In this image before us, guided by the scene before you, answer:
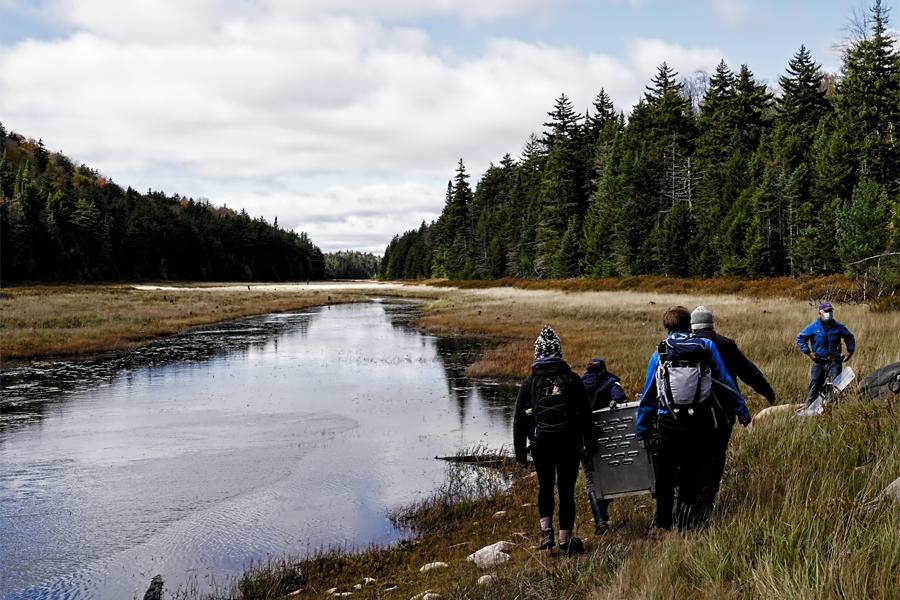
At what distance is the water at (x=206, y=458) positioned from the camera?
7.47 metres

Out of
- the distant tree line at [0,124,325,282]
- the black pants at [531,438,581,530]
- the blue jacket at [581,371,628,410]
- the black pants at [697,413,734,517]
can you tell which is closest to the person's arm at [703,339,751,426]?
the black pants at [697,413,734,517]

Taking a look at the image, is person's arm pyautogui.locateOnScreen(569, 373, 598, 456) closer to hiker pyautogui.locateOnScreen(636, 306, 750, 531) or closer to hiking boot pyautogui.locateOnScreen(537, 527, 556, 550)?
hiker pyautogui.locateOnScreen(636, 306, 750, 531)

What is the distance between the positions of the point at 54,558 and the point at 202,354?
1950 centimetres

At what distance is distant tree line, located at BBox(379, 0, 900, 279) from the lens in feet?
137

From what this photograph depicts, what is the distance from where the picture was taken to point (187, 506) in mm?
9016

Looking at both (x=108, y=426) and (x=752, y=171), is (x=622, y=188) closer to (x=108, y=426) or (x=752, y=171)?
(x=752, y=171)

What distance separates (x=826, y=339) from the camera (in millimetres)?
9477

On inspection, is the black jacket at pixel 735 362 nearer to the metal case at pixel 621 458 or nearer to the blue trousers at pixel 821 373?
the metal case at pixel 621 458

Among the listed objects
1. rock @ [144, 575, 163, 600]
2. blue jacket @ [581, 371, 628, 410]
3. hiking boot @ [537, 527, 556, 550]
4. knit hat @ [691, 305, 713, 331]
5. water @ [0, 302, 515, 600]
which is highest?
knit hat @ [691, 305, 713, 331]

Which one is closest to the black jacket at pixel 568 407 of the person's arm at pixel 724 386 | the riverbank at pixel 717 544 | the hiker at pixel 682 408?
the hiker at pixel 682 408

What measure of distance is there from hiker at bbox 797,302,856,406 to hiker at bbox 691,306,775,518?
4.90 metres

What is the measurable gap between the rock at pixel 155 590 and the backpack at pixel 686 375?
5349 mm

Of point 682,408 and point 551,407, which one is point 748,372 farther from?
point 551,407

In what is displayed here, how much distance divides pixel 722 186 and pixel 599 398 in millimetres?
54175
